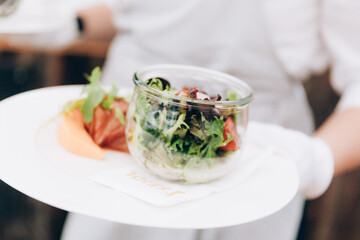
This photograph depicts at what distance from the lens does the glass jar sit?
535 mm

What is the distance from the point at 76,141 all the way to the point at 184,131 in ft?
0.58

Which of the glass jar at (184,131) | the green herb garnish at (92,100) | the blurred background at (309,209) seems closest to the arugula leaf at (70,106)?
the green herb garnish at (92,100)

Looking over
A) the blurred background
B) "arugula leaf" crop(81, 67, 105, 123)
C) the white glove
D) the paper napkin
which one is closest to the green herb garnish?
"arugula leaf" crop(81, 67, 105, 123)

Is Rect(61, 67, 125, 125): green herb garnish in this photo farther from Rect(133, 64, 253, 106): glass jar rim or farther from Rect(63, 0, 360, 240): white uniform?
Rect(63, 0, 360, 240): white uniform

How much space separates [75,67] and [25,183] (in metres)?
→ 1.75

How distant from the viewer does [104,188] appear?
518 millimetres

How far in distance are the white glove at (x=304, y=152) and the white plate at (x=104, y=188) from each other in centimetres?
8

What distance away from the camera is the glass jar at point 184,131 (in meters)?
0.54

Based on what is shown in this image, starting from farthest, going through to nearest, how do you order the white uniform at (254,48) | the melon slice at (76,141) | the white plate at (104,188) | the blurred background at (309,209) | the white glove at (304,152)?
1. the blurred background at (309,209)
2. the white uniform at (254,48)
3. the white glove at (304,152)
4. the melon slice at (76,141)
5. the white plate at (104,188)

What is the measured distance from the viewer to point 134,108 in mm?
585

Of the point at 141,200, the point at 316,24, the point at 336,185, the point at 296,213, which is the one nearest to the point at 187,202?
the point at 141,200

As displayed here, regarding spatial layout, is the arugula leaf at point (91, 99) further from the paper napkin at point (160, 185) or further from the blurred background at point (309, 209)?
the blurred background at point (309, 209)

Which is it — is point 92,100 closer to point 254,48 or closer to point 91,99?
point 91,99

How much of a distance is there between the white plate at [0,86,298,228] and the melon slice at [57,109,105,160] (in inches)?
0.4
